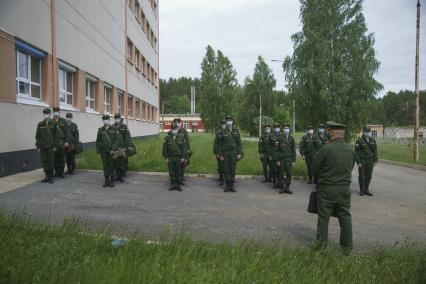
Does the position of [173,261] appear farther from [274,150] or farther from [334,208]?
[274,150]

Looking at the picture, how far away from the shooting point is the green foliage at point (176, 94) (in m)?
130

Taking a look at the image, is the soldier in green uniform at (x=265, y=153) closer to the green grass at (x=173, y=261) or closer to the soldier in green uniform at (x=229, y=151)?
the soldier in green uniform at (x=229, y=151)

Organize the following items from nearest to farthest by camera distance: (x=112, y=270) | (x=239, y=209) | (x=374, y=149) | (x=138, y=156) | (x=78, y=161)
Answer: (x=112, y=270) → (x=239, y=209) → (x=374, y=149) → (x=78, y=161) → (x=138, y=156)

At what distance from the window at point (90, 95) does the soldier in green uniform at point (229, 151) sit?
9.38 m

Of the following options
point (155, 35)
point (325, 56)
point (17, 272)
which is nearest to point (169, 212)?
point (17, 272)

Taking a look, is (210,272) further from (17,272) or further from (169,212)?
(169,212)

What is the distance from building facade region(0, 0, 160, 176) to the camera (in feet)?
33.1

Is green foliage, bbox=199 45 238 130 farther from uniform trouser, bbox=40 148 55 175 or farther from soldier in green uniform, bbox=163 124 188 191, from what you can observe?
uniform trouser, bbox=40 148 55 175

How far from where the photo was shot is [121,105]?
977 inches

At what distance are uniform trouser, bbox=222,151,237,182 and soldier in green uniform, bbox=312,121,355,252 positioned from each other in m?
4.63

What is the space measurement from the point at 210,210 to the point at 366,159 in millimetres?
5400

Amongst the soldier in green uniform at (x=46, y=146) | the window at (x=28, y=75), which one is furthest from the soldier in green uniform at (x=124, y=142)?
the window at (x=28, y=75)

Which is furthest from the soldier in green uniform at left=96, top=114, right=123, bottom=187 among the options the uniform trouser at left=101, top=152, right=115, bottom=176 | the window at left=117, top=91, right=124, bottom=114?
the window at left=117, top=91, right=124, bottom=114

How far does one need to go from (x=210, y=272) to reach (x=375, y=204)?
671 cm
